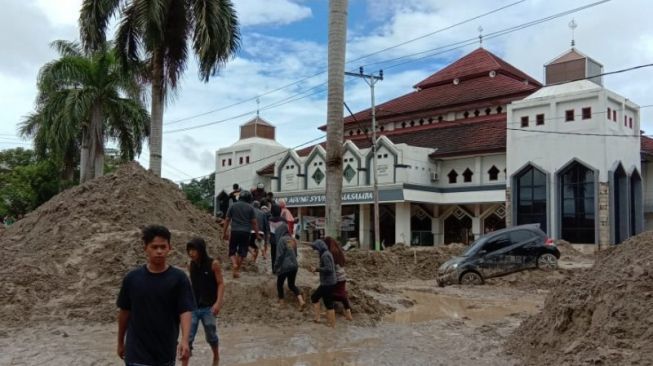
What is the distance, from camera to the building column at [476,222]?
3825 cm

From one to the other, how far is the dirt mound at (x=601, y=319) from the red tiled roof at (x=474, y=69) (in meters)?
37.6

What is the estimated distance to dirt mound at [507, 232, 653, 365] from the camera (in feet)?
21.1

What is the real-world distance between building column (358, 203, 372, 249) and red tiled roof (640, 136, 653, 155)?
1658 cm

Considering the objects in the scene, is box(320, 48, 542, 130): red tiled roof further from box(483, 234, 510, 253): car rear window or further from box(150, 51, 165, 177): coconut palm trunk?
box(483, 234, 510, 253): car rear window

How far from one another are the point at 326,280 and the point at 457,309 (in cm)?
476

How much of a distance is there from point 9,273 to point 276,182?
34501 millimetres

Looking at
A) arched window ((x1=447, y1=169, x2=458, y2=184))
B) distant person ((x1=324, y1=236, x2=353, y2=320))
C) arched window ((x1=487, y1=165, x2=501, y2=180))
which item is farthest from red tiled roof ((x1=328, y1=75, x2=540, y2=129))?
distant person ((x1=324, y1=236, x2=353, y2=320))

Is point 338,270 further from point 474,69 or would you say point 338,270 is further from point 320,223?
point 474,69

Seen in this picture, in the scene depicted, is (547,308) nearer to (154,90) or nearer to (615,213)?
(154,90)

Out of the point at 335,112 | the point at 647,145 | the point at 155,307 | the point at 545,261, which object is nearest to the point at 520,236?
the point at 545,261

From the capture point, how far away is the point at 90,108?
27.1m

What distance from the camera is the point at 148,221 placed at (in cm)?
1403

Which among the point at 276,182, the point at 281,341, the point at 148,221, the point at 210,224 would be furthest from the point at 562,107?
the point at 281,341

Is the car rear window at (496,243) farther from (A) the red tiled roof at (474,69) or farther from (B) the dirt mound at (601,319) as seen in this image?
(A) the red tiled roof at (474,69)
